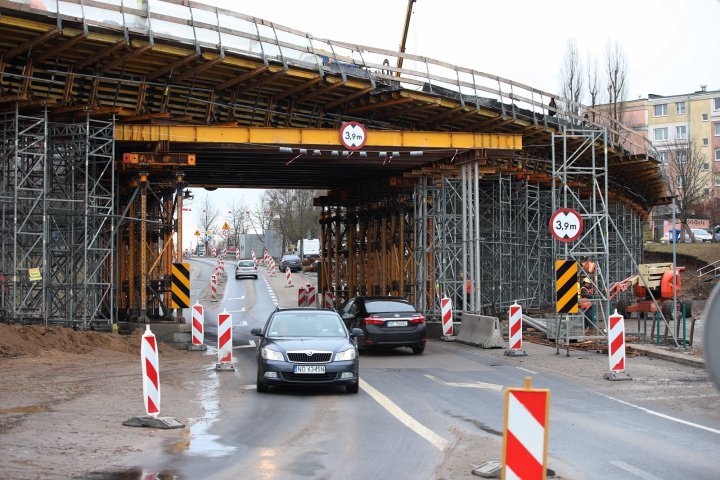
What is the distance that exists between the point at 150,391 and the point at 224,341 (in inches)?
313

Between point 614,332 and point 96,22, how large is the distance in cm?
1477

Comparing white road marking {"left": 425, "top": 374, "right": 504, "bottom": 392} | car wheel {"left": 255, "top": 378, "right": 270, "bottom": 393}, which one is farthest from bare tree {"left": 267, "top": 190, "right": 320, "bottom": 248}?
car wheel {"left": 255, "top": 378, "right": 270, "bottom": 393}

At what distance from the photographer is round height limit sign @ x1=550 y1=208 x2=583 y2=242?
70.2 ft

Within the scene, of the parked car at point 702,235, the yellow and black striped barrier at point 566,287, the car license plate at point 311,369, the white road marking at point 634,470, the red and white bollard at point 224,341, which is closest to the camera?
the white road marking at point 634,470

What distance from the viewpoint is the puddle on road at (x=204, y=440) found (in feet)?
32.8

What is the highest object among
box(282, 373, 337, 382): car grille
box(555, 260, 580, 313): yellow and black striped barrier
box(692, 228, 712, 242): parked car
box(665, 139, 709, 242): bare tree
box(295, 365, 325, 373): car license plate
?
box(665, 139, 709, 242): bare tree

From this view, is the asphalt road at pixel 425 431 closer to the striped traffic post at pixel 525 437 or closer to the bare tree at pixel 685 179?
the striped traffic post at pixel 525 437

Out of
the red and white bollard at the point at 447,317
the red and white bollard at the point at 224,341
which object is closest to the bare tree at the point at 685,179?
the red and white bollard at the point at 447,317

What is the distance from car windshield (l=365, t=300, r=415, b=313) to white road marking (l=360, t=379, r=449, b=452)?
686cm

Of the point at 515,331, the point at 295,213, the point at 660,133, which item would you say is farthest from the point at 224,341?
the point at 660,133

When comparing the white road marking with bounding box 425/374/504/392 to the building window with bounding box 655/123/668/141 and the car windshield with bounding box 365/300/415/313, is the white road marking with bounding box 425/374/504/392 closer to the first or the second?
the car windshield with bounding box 365/300/415/313

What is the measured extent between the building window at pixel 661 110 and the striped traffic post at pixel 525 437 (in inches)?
4341

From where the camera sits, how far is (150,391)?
11.8 meters

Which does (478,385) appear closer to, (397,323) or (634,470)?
(397,323)
